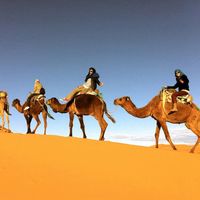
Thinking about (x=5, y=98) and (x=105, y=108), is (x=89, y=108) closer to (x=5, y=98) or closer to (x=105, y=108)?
(x=105, y=108)

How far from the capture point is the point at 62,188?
7.75 m

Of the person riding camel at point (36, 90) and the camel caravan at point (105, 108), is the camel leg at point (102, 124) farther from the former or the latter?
the person riding camel at point (36, 90)

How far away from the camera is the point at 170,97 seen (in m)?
14.6

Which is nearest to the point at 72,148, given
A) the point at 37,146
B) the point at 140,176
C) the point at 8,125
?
the point at 37,146

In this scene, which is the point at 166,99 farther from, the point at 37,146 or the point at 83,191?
the point at 83,191

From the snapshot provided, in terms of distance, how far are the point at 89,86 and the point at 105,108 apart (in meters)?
1.16

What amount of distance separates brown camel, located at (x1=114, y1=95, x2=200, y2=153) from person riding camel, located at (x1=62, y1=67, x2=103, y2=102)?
5.48ft

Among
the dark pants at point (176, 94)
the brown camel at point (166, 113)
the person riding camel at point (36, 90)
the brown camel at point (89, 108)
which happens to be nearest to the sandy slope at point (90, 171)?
the brown camel at point (166, 113)

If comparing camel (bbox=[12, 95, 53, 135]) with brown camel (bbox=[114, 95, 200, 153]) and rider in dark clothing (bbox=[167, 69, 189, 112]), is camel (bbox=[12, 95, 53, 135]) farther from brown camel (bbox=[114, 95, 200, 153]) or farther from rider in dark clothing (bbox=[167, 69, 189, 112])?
rider in dark clothing (bbox=[167, 69, 189, 112])

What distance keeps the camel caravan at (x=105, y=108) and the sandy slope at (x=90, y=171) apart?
8.83 feet

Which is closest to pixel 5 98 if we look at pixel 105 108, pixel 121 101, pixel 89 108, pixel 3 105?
pixel 3 105

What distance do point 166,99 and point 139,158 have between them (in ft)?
13.6

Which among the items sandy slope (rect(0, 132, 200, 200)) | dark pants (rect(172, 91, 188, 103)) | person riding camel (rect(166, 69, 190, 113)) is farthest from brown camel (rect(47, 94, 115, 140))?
sandy slope (rect(0, 132, 200, 200))

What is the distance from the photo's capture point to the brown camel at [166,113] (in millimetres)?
14648
